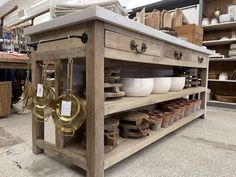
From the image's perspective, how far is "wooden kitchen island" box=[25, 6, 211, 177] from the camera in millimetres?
750

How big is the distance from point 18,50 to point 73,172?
189 centimetres

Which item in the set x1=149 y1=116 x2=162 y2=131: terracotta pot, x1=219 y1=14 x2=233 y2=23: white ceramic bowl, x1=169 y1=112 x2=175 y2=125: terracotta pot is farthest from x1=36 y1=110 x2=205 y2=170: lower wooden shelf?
x1=219 y1=14 x2=233 y2=23: white ceramic bowl

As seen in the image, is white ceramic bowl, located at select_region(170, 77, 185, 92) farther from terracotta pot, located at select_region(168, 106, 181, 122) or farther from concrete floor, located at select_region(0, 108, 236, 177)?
concrete floor, located at select_region(0, 108, 236, 177)

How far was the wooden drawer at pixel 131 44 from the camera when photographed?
31.8 inches

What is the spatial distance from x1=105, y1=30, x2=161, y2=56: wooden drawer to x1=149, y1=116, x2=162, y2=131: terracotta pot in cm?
43

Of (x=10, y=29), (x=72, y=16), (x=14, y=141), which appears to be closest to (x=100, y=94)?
(x=72, y=16)

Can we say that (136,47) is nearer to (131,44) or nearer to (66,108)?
(131,44)

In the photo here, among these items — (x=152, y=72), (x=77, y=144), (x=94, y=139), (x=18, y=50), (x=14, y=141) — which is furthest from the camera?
(x=18, y=50)

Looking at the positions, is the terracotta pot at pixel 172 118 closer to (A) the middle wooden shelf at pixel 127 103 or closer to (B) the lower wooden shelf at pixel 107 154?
(A) the middle wooden shelf at pixel 127 103

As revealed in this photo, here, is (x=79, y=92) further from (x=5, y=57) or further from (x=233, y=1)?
(x=233, y=1)

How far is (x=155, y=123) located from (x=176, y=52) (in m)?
0.53

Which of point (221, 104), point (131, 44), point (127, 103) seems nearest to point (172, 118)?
point (127, 103)

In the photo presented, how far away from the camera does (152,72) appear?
1858 millimetres

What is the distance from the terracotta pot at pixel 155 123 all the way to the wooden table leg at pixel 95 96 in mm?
574
